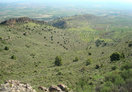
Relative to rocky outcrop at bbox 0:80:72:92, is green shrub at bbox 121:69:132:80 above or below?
above

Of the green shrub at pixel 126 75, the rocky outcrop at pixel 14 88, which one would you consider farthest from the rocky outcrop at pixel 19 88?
the green shrub at pixel 126 75

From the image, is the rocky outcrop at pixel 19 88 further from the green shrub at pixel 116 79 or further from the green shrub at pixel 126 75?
the green shrub at pixel 126 75

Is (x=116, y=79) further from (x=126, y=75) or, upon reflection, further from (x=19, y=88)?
(x=19, y=88)

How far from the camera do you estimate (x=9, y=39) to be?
163ft

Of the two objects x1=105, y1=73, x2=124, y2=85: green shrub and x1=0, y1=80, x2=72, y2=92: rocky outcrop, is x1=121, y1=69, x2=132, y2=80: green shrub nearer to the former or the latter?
x1=105, y1=73, x2=124, y2=85: green shrub

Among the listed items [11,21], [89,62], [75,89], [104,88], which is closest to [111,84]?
[104,88]

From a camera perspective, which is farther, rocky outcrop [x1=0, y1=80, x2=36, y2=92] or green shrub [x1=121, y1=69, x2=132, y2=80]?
green shrub [x1=121, y1=69, x2=132, y2=80]

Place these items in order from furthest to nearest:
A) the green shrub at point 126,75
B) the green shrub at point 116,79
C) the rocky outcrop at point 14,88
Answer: the green shrub at point 126,75, the rocky outcrop at point 14,88, the green shrub at point 116,79

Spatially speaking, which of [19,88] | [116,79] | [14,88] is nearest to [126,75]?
[116,79]

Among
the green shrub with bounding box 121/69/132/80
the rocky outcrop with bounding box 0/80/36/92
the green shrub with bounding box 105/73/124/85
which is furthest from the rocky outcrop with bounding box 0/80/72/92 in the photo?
the green shrub with bounding box 121/69/132/80

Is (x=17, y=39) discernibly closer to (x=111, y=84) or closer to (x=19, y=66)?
(x=19, y=66)

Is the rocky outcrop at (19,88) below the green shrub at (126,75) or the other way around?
below

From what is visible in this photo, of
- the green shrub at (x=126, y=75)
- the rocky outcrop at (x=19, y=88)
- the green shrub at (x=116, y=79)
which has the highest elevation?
the green shrub at (x=126, y=75)

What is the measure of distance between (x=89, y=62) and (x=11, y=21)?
6974 cm
